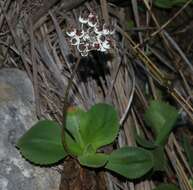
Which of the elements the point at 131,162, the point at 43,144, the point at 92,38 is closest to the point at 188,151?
the point at 131,162

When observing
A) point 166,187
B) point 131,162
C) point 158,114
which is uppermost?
point 158,114

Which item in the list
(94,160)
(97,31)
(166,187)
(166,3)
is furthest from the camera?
(166,3)

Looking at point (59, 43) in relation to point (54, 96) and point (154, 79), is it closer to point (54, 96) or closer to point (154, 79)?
point (54, 96)

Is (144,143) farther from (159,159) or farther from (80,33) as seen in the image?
(80,33)

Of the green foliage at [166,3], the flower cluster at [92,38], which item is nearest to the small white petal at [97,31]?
the flower cluster at [92,38]

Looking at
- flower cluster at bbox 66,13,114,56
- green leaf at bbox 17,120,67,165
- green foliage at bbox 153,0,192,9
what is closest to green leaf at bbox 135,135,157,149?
green leaf at bbox 17,120,67,165

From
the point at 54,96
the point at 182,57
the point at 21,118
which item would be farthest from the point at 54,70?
the point at 182,57

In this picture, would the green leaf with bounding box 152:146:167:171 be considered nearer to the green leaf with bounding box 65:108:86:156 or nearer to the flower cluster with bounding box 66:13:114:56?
the green leaf with bounding box 65:108:86:156
